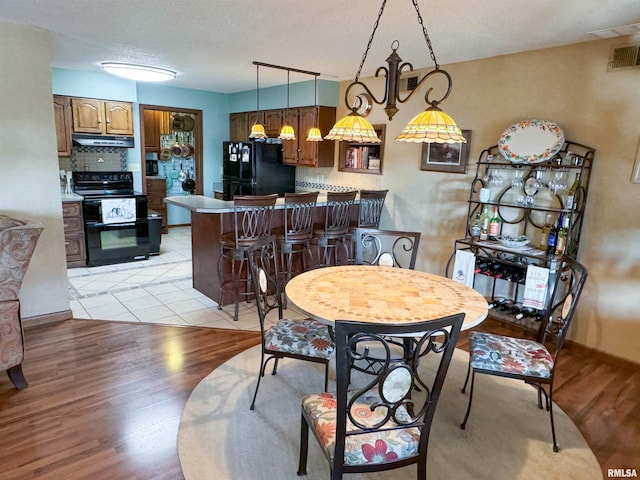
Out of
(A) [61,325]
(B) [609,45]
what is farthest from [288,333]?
(B) [609,45]

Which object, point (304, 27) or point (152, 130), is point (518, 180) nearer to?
point (304, 27)

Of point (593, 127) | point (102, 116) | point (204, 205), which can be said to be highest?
point (102, 116)

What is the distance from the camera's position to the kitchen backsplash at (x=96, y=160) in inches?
227

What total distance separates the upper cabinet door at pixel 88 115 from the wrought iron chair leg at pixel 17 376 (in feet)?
12.9

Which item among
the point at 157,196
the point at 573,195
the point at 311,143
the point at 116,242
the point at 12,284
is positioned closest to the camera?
the point at 12,284

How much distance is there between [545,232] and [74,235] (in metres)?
5.16

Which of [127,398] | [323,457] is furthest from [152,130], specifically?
[323,457]

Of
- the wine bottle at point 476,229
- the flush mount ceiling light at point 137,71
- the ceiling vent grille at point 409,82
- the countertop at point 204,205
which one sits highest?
the flush mount ceiling light at point 137,71

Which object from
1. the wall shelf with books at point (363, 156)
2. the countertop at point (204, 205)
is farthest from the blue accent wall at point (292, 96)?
the countertop at point (204, 205)

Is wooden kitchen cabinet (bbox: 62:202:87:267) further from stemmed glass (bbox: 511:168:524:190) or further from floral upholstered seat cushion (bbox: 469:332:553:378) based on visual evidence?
stemmed glass (bbox: 511:168:524:190)

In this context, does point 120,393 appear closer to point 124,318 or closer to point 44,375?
point 44,375

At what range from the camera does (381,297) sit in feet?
7.19

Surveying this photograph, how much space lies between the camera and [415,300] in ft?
7.13

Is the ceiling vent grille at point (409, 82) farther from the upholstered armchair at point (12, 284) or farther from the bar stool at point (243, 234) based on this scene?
the upholstered armchair at point (12, 284)
